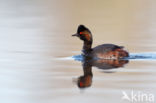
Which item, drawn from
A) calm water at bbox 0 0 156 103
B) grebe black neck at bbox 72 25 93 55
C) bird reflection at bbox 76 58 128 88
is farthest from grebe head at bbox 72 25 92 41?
bird reflection at bbox 76 58 128 88

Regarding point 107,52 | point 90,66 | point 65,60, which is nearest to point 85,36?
point 107,52

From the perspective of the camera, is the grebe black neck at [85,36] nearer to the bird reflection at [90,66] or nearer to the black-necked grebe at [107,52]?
the black-necked grebe at [107,52]

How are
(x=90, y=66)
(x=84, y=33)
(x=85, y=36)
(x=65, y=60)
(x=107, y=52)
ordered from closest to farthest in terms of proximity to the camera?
(x=90, y=66)
(x=65, y=60)
(x=107, y=52)
(x=84, y=33)
(x=85, y=36)

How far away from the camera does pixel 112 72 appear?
31.9 ft

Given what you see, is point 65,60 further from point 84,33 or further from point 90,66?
point 84,33

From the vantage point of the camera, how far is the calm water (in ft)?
26.3

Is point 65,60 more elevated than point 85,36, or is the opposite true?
point 85,36

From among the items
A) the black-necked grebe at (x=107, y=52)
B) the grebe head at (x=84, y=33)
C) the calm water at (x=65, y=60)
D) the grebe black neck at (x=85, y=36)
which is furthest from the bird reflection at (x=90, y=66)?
the grebe head at (x=84, y=33)

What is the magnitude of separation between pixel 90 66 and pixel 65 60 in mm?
951

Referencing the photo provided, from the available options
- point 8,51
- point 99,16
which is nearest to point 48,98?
point 8,51

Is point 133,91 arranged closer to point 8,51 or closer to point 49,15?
point 8,51

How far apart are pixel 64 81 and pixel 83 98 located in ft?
4.56

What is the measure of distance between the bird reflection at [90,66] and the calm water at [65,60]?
3 centimetres

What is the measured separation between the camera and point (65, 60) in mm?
11344
